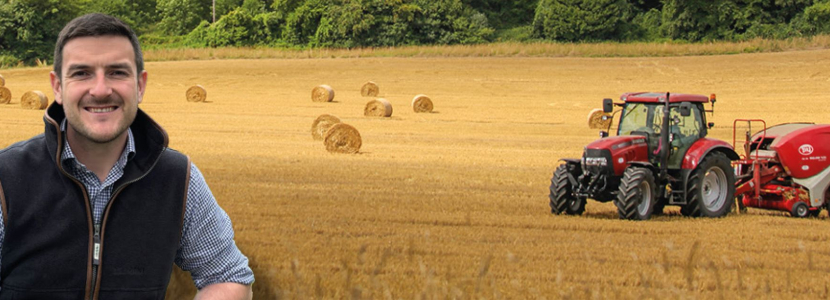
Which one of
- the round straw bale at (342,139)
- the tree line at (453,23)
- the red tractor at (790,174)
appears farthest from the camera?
the tree line at (453,23)

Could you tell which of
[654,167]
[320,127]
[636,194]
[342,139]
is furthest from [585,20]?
[636,194]

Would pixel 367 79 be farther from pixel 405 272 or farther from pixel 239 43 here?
pixel 405 272

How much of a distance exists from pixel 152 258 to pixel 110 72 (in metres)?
0.47

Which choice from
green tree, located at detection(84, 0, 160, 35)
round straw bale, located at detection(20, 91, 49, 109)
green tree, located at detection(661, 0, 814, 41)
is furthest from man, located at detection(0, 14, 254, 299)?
green tree, located at detection(84, 0, 160, 35)

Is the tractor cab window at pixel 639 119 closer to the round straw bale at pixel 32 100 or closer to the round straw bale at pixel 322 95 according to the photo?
the round straw bale at pixel 32 100

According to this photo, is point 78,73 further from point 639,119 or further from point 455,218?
point 639,119

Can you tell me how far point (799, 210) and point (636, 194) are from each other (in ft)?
8.72

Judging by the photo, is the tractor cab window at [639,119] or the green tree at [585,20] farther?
the green tree at [585,20]

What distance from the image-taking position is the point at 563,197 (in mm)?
11859

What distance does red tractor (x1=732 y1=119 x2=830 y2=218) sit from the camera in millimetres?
12797

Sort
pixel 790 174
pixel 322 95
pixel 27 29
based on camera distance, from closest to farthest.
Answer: pixel 790 174, pixel 322 95, pixel 27 29

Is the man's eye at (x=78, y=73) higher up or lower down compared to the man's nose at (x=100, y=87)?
higher up

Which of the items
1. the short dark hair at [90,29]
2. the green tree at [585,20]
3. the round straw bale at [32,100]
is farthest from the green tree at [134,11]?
the short dark hair at [90,29]

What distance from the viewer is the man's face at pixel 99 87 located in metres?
2.58
